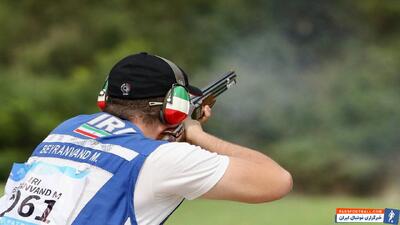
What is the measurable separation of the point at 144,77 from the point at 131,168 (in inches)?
8.8

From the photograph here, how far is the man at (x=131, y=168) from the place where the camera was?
1.62 m

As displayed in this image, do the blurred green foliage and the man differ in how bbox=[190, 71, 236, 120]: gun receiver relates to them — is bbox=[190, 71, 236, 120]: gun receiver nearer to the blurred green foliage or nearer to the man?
the man

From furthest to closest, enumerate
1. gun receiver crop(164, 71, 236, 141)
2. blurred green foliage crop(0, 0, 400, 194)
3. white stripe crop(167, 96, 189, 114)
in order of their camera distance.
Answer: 1. blurred green foliage crop(0, 0, 400, 194)
2. gun receiver crop(164, 71, 236, 141)
3. white stripe crop(167, 96, 189, 114)

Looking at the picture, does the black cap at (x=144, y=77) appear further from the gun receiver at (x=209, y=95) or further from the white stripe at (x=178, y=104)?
the gun receiver at (x=209, y=95)

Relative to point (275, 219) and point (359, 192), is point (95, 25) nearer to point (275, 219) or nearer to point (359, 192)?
point (359, 192)

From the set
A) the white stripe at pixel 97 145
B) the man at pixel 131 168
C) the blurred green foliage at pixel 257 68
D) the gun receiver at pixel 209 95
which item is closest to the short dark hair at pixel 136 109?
the man at pixel 131 168

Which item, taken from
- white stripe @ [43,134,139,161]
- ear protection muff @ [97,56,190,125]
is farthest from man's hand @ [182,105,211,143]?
white stripe @ [43,134,139,161]

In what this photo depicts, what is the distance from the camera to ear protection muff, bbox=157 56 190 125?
172cm

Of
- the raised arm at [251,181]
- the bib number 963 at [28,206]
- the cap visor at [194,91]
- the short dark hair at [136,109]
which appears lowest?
the bib number 963 at [28,206]

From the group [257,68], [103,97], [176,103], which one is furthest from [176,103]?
[257,68]

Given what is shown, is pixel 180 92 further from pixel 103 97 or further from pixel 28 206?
pixel 28 206

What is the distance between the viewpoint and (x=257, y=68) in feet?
38.8

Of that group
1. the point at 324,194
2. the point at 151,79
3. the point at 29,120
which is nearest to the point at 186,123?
the point at 151,79

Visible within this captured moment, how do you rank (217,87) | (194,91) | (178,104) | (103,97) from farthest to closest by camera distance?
(217,87), (194,91), (103,97), (178,104)
